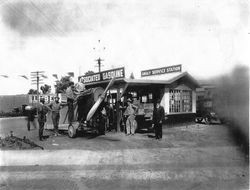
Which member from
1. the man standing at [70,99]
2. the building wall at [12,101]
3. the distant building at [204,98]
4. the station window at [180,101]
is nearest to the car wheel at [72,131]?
the man standing at [70,99]

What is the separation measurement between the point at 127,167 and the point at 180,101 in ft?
39.6

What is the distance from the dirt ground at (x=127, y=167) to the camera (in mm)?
5664

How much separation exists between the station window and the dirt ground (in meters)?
7.60

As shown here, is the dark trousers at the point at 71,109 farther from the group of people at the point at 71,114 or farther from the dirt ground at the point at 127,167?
the dirt ground at the point at 127,167

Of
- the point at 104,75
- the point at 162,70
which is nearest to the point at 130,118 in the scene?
the point at 104,75

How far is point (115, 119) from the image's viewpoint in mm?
15023

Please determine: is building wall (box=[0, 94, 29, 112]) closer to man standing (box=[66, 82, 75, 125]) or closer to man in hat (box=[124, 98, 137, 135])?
man standing (box=[66, 82, 75, 125])

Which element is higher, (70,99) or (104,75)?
(104,75)

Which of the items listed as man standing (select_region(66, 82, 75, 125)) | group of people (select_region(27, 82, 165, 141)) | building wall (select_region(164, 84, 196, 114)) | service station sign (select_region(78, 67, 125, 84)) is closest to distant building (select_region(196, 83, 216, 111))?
building wall (select_region(164, 84, 196, 114))

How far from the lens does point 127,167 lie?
685 centimetres

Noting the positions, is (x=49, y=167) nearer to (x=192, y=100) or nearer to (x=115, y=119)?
(x=115, y=119)

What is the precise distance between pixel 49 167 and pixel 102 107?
583cm

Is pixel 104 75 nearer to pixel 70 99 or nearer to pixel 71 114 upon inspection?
pixel 70 99

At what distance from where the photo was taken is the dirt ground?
566 centimetres
